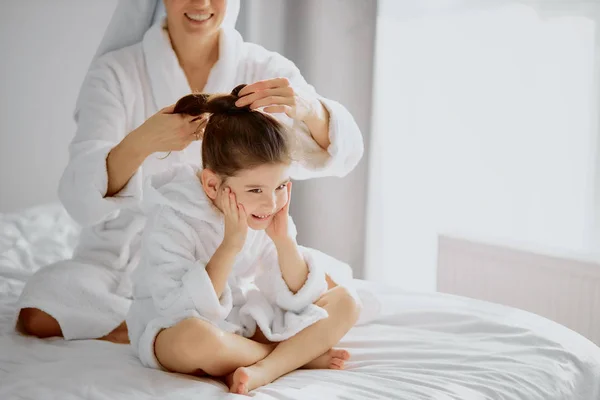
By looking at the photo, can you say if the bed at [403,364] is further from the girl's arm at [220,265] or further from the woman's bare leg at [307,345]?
the girl's arm at [220,265]

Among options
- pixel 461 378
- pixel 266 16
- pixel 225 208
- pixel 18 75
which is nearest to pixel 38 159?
pixel 18 75

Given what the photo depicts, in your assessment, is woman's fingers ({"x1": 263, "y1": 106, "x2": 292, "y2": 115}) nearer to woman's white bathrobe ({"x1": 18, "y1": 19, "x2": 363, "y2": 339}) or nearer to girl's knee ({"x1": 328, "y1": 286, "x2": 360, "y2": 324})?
woman's white bathrobe ({"x1": 18, "y1": 19, "x2": 363, "y2": 339})

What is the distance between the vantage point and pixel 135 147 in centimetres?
146

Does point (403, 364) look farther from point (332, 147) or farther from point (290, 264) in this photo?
point (332, 147)

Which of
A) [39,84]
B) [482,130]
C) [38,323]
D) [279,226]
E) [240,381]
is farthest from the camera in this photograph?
[39,84]

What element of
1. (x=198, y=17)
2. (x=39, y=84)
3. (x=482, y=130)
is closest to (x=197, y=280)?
(x=198, y=17)

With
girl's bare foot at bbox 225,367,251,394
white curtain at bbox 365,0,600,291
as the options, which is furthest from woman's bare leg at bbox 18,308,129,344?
white curtain at bbox 365,0,600,291

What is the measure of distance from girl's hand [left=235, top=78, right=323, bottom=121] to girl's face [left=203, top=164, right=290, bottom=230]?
0.37 feet

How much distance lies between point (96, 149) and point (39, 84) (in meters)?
1.34

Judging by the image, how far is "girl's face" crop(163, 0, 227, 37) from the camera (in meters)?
1.67

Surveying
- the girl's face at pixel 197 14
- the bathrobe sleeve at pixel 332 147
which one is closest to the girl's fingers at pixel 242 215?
the bathrobe sleeve at pixel 332 147

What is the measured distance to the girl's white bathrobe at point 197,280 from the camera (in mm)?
1318

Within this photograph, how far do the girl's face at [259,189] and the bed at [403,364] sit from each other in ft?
0.95

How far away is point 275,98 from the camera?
1368 mm
